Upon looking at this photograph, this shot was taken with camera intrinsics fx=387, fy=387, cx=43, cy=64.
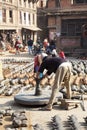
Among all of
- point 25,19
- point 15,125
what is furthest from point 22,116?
point 25,19

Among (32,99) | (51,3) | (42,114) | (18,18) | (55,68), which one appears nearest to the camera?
(42,114)

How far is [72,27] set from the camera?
35062mm

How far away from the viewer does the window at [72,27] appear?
34.9 meters

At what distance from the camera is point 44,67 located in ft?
37.4

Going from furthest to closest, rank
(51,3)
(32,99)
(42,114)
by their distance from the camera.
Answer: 1. (51,3)
2. (32,99)
3. (42,114)

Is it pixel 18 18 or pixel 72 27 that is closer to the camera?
pixel 72 27

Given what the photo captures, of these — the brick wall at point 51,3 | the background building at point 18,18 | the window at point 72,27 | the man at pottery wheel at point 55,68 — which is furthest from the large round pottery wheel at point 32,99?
the background building at point 18,18

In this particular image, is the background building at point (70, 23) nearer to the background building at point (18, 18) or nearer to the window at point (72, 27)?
the window at point (72, 27)

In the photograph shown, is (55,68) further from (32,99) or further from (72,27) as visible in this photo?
(72,27)

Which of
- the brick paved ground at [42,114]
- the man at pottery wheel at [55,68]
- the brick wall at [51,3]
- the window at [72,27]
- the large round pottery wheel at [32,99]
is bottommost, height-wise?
the brick paved ground at [42,114]

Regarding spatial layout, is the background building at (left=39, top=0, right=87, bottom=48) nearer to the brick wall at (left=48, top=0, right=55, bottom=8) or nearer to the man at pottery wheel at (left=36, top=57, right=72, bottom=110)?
the brick wall at (left=48, top=0, right=55, bottom=8)

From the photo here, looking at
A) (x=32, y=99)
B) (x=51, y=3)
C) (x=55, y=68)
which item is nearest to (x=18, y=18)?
(x=51, y=3)

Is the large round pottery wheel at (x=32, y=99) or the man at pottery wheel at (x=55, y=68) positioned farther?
the large round pottery wheel at (x=32, y=99)

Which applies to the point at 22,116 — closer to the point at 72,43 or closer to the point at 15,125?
the point at 15,125
